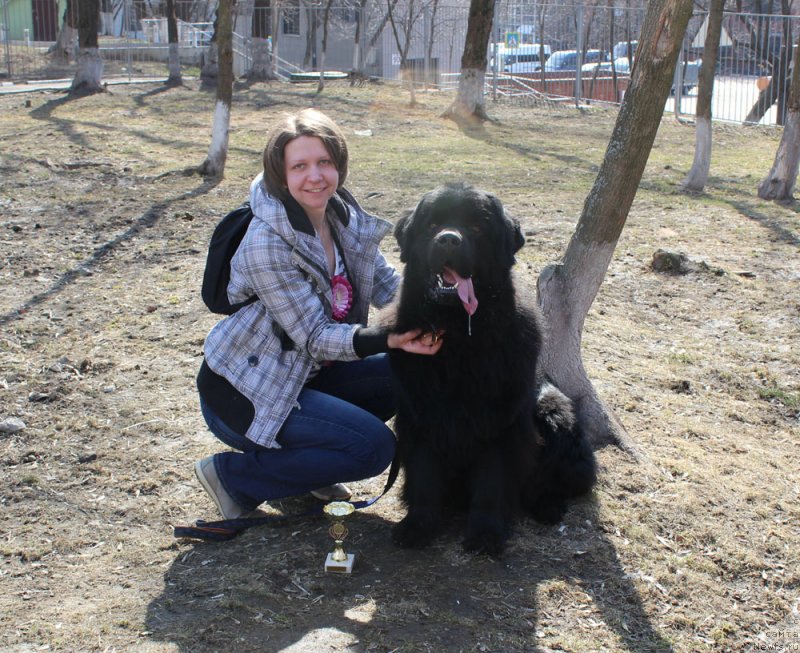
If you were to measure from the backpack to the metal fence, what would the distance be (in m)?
13.0

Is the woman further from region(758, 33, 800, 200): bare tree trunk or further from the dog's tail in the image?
region(758, 33, 800, 200): bare tree trunk

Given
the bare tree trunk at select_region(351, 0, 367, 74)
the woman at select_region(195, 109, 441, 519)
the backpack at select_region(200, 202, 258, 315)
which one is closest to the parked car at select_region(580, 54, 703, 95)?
the bare tree trunk at select_region(351, 0, 367, 74)

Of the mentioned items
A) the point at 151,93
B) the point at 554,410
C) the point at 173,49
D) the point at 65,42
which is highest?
the point at 65,42

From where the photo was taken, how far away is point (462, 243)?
299 centimetres

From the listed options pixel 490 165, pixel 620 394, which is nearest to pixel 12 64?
pixel 490 165

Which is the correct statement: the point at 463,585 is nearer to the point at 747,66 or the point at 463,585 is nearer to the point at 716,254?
the point at 716,254

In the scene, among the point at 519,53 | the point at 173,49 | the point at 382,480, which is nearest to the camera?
the point at 382,480

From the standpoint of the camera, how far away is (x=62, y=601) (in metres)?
3.00

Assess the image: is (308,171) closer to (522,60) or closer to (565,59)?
(565,59)

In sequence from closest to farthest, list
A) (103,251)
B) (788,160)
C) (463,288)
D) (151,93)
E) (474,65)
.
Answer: (463,288) → (103,251) → (788,160) → (474,65) → (151,93)

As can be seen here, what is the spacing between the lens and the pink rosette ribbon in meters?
3.52

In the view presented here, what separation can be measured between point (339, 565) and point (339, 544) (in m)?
Answer: 0.07

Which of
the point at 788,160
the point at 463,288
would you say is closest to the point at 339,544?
the point at 463,288

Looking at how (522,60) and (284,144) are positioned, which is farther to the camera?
(522,60)
